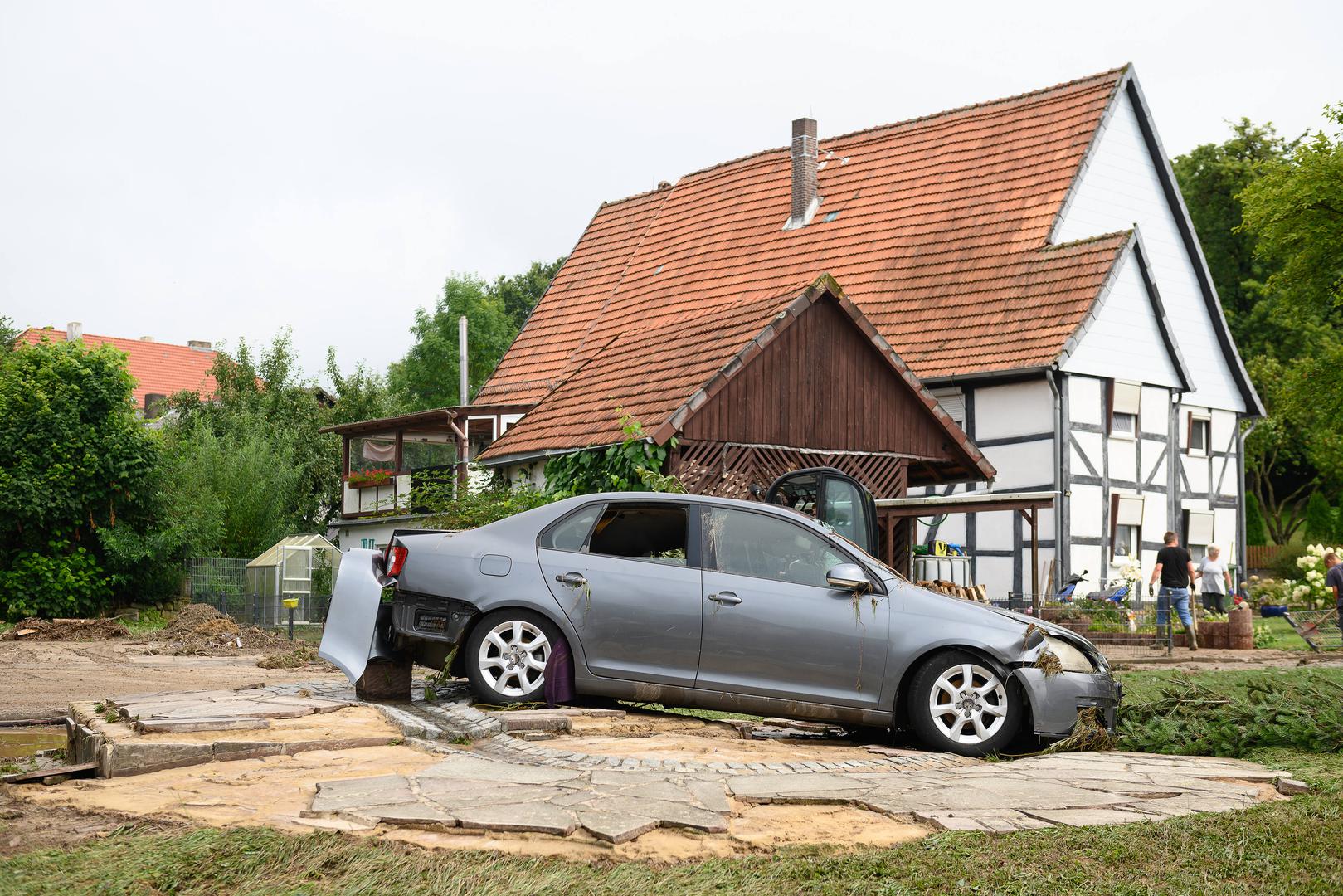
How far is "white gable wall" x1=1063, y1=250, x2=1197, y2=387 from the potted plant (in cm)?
1784

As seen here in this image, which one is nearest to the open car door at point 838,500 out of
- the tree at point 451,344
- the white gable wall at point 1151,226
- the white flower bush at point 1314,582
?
the white gable wall at point 1151,226

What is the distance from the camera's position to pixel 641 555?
30.5ft

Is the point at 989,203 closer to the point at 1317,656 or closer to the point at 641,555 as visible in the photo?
the point at 1317,656

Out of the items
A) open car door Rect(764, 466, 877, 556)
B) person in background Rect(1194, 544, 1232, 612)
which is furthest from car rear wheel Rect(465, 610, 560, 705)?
person in background Rect(1194, 544, 1232, 612)

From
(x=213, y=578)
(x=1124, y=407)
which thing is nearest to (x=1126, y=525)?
(x=1124, y=407)

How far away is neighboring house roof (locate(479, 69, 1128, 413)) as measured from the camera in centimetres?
2522

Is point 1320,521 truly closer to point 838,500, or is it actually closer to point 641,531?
point 838,500

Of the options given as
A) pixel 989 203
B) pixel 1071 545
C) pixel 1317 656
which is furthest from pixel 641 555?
pixel 989 203

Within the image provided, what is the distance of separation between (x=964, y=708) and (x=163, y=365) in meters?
63.0

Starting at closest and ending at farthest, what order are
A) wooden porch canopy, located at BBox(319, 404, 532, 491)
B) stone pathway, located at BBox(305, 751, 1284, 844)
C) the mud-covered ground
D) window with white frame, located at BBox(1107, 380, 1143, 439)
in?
1. stone pathway, located at BBox(305, 751, 1284, 844)
2. the mud-covered ground
3. window with white frame, located at BBox(1107, 380, 1143, 439)
4. wooden porch canopy, located at BBox(319, 404, 532, 491)

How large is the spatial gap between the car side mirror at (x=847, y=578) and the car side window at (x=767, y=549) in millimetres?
69

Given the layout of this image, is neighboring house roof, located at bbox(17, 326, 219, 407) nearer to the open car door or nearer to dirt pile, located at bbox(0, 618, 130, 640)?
dirt pile, located at bbox(0, 618, 130, 640)

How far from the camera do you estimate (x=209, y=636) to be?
2250cm

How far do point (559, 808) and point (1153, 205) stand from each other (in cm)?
2632
